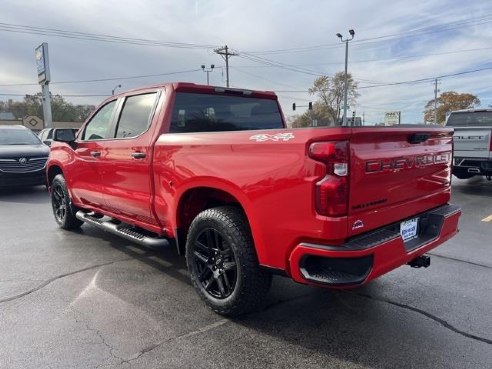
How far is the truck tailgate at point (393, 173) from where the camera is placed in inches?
104

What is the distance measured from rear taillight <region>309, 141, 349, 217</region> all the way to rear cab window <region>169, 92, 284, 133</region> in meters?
1.92

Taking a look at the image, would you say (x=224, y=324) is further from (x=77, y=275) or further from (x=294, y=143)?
(x=77, y=275)

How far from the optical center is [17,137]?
11289 millimetres

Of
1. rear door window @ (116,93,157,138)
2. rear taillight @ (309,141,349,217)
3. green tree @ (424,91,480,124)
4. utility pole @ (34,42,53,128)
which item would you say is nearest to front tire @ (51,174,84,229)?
rear door window @ (116,93,157,138)

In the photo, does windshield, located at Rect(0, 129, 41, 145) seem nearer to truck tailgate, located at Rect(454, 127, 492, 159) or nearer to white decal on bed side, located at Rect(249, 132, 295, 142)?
white decal on bed side, located at Rect(249, 132, 295, 142)

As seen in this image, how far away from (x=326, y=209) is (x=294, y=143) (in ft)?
1.56

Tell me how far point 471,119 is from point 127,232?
9899 mm

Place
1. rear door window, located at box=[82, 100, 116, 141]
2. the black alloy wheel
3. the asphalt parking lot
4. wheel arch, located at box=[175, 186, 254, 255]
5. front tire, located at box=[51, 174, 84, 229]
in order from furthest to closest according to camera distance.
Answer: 1. front tire, located at box=[51, 174, 84, 229]
2. rear door window, located at box=[82, 100, 116, 141]
3. wheel arch, located at box=[175, 186, 254, 255]
4. the black alloy wheel
5. the asphalt parking lot

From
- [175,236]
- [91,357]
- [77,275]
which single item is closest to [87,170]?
[77,275]

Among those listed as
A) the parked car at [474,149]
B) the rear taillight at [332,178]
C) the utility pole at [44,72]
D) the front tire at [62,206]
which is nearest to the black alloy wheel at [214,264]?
the rear taillight at [332,178]

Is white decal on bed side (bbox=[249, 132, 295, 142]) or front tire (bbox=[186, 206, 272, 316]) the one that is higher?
white decal on bed side (bbox=[249, 132, 295, 142])

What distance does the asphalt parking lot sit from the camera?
2.80 m

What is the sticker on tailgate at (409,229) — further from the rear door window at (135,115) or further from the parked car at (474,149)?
the parked car at (474,149)

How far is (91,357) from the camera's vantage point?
2.81 metres
